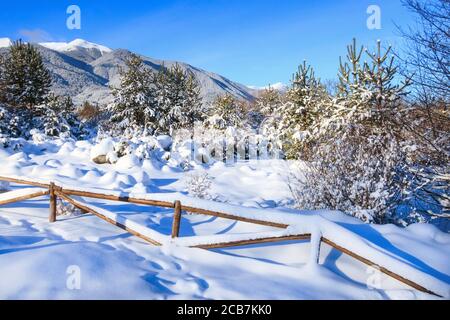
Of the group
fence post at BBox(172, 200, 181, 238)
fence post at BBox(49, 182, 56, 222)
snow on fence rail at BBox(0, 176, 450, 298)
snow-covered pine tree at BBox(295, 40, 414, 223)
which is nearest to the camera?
snow on fence rail at BBox(0, 176, 450, 298)

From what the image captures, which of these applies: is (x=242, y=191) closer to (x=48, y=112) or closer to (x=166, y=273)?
(x=166, y=273)

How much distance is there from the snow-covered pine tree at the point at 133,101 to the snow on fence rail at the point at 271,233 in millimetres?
19778

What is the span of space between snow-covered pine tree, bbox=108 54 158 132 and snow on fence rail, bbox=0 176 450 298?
19.8 metres

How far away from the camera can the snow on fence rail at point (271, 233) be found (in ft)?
12.3

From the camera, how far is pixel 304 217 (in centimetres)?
447

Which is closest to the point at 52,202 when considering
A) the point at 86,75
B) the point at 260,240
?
the point at 260,240

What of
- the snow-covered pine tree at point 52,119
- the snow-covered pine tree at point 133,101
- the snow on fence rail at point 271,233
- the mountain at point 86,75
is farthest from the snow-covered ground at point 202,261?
the mountain at point 86,75

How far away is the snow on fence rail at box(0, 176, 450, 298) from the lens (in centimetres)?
375

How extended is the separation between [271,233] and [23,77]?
28599 millimetres

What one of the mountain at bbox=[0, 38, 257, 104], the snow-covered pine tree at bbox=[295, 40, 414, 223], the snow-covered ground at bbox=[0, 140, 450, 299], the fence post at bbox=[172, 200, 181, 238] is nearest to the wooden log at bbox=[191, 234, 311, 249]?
the snow-covered ground at bbox=[0, 140, 450, 299]

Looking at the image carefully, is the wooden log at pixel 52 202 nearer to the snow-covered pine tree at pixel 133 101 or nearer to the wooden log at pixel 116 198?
the wooden log at pixel 116 198

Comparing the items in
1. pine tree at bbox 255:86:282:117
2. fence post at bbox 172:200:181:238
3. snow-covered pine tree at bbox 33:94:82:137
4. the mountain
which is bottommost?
fence post at bbox 172:200:181:238

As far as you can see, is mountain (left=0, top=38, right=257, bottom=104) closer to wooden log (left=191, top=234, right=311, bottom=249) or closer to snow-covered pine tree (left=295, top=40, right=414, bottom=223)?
snow-covered pine tree (left=295, top=40, right=414, bottom=223)
